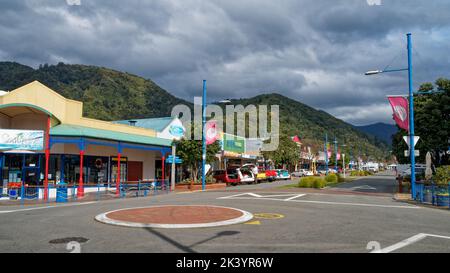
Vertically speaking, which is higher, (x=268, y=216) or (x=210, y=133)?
(x=210, y=133)

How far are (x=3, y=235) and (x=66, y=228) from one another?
1.57 meters

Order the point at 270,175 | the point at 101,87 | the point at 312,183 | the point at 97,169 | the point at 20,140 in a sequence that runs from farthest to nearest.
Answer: the point at 101,87, the point at 270,175, the point at 312,183, the point at 97,169, the point at 20,140

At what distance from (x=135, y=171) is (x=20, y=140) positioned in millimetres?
11651

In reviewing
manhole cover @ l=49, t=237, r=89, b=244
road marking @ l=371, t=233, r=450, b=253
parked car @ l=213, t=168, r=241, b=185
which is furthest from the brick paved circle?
parked car @ l=213, t=168, r=241, b=185

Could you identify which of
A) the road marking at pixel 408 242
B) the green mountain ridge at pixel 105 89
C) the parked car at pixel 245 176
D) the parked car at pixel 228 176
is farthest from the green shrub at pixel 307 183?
the green mountain ridge at pixel 105 89

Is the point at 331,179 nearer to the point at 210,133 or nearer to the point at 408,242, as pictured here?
the point at 210,133

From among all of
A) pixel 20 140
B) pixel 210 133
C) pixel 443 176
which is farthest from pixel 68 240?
pixel 210 133

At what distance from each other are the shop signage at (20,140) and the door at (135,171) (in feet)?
33.2

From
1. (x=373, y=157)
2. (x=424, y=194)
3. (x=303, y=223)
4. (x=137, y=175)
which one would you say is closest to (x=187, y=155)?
(x=137, y=175)

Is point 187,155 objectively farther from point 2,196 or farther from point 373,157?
point 373,157

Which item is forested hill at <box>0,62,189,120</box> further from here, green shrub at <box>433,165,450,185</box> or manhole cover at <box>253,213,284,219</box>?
manhole cover at <box>253,213,284,219</box>

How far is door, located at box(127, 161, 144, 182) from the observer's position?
1308 inches

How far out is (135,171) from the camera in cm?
3381
